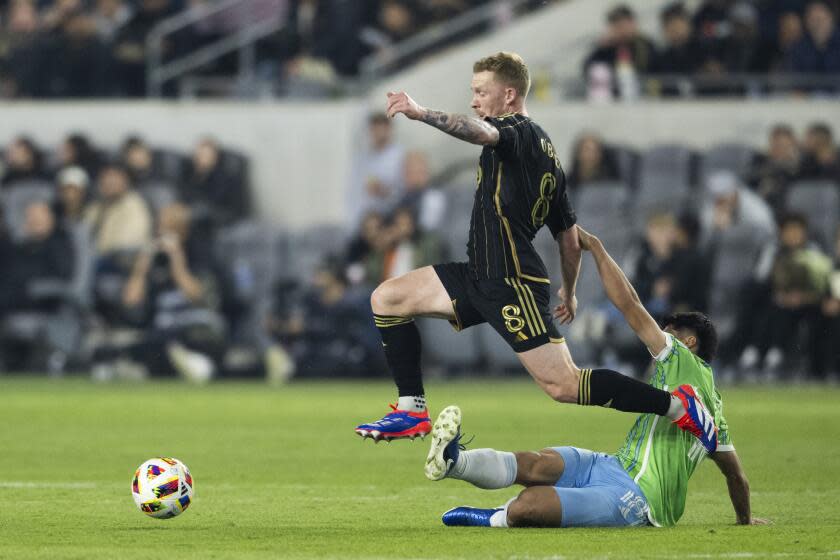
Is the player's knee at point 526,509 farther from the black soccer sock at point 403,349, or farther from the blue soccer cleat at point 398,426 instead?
the black soccer sock at point 403,349

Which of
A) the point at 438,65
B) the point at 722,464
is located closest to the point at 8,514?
the point at 722,464

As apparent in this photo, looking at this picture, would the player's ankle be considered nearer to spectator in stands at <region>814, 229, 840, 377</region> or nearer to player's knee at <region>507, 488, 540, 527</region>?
player's knee at <region>507, 488, 540, 527</region>

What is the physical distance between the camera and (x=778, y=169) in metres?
20.8

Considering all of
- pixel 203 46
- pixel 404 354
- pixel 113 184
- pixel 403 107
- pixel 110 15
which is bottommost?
pixel 404 354

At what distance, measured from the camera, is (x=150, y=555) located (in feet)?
23.6

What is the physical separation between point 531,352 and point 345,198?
15.0 meters

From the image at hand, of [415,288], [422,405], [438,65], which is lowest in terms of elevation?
[422,405]

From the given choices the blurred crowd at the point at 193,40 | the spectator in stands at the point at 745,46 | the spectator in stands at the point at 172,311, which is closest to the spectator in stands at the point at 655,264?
the spectator in stands at the point at 745,46

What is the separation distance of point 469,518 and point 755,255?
12.9m

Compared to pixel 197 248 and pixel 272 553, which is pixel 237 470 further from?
pixel 197 248

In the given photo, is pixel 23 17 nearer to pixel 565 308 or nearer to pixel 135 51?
pixel 135 51

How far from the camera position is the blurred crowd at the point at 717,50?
21.7 meters

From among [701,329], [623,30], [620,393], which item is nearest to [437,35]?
[623,30]

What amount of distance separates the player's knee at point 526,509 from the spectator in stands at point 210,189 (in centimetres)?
1477
